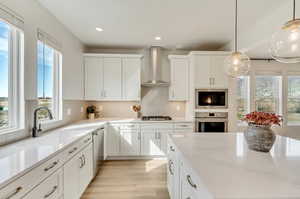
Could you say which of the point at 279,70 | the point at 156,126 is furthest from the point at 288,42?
the point at 279,70

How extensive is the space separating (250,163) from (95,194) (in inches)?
81.6

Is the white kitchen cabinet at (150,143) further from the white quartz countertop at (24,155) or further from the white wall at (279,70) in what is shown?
the white wall at (279,70)

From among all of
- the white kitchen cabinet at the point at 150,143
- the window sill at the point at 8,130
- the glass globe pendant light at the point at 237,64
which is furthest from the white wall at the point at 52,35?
the glass globe pendant light at the point at 237,64

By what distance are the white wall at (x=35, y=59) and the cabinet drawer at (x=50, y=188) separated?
2.17ft

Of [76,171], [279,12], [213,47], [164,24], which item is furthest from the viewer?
[213,47]

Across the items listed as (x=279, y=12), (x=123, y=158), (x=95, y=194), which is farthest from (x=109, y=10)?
(x=123, y=158)

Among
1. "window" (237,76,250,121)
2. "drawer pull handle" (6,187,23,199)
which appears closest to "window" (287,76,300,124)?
"window" (237,76,250,121)

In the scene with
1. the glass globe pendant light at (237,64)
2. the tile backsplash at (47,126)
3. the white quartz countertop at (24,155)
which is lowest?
the white quartz countertop at (24,155)

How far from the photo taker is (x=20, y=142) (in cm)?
167

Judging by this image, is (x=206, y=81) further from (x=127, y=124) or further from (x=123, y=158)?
(x=123, y=158)

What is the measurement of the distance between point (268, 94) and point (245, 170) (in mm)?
4403

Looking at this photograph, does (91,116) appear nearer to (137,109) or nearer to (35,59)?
(137,109)

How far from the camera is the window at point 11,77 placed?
1677 millimetres

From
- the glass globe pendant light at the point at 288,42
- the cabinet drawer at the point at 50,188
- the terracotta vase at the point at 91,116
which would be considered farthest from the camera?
the terracotta vase at the point at 91,116
